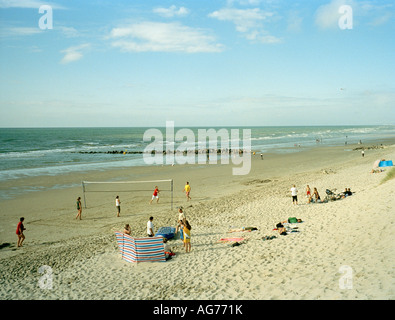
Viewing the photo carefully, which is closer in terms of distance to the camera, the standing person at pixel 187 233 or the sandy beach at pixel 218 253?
the sandy beach at pixel 218 253

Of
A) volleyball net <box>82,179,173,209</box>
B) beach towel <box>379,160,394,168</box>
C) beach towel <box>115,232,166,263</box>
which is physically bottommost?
volleyball net <box>82,179,173,209</box>

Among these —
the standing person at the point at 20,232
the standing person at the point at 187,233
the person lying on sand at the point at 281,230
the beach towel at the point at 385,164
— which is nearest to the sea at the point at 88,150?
the standing person at the point at 20,232

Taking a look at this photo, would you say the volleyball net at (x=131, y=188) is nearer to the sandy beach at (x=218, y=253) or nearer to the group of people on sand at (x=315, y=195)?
the sandy beach at (x=218, y=253)

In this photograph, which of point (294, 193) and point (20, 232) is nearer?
point (20, 232)

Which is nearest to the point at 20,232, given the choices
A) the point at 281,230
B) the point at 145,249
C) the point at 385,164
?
the point at 145,249

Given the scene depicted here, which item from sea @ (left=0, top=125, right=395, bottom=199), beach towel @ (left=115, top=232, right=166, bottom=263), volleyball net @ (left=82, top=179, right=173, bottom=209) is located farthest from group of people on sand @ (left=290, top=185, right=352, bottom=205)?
sea @ (left=0, top=125, right=395, bottom=199)

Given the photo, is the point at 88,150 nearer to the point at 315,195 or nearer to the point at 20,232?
the point at 20,232

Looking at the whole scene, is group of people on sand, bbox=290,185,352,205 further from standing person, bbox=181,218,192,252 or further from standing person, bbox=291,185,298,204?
standing person, bbox=181,218,192,252

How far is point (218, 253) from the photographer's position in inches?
395

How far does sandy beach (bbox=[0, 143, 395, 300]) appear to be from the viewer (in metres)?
7.21

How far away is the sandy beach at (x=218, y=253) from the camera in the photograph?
23.7 ft

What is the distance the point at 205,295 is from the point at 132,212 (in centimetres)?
1058
